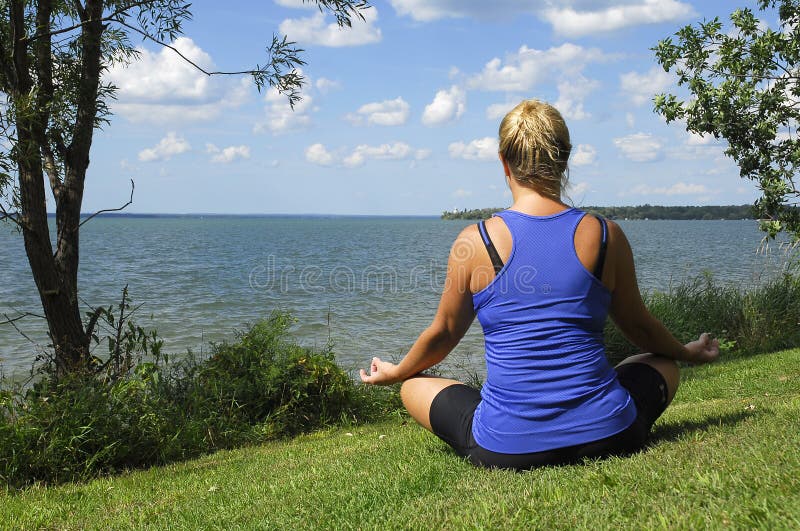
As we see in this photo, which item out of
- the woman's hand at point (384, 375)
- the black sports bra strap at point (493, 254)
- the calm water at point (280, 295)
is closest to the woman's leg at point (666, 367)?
the black sports bra strap at point (493, 254)

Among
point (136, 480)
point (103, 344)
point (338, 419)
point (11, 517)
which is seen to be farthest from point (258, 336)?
point (103, 344)

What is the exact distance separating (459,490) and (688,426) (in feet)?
5.45

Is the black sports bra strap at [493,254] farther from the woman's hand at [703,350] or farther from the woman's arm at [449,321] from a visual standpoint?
the woman's hand at [703,350]

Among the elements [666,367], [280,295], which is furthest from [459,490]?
[280,295]

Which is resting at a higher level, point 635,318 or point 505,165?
point 505,165

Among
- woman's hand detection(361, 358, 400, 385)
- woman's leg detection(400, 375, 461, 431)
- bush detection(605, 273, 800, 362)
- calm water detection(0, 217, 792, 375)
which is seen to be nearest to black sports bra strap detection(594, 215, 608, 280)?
woman's leg detection(400, 375, 461, 431)

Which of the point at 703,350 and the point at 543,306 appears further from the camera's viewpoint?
the point at 703,350

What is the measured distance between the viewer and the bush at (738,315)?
11.2 metres

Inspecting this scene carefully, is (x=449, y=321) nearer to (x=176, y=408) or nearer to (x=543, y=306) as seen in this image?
(x=543, y=306)

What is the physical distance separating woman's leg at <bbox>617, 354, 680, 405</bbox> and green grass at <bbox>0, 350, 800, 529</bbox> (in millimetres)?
296

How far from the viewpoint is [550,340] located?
3.10m

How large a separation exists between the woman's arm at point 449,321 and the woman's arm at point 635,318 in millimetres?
666

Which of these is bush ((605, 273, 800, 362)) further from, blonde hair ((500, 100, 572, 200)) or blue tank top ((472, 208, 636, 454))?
blonde hair ((500, 100, 572, 200))

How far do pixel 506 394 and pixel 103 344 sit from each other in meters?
11.7
